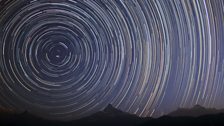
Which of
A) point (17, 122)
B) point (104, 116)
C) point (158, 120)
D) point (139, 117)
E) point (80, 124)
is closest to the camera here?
point (139, 117)

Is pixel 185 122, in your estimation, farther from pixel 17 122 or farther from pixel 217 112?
pixel 17 122

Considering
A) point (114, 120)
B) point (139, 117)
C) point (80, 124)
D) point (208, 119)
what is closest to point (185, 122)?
point (208, 119)

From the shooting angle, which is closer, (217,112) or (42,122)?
(217,112)

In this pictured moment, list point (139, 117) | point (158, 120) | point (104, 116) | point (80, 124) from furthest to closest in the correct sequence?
point (104, 116) < point (80, 124) < point (158, 120) < point (139, 117)

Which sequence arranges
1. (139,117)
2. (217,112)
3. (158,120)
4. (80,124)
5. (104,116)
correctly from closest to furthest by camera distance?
(217,112) < (139,117) < (158,120) < (80,124) < (104,116)

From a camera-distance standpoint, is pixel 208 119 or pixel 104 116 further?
pixel 104 116

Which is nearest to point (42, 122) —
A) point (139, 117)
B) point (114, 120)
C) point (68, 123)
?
point (68, 123)

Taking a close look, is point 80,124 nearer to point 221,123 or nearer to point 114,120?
point 114,120

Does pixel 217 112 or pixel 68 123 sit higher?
pixel 217 112

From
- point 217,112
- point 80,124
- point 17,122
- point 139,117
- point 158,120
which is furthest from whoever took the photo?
point 17,122
